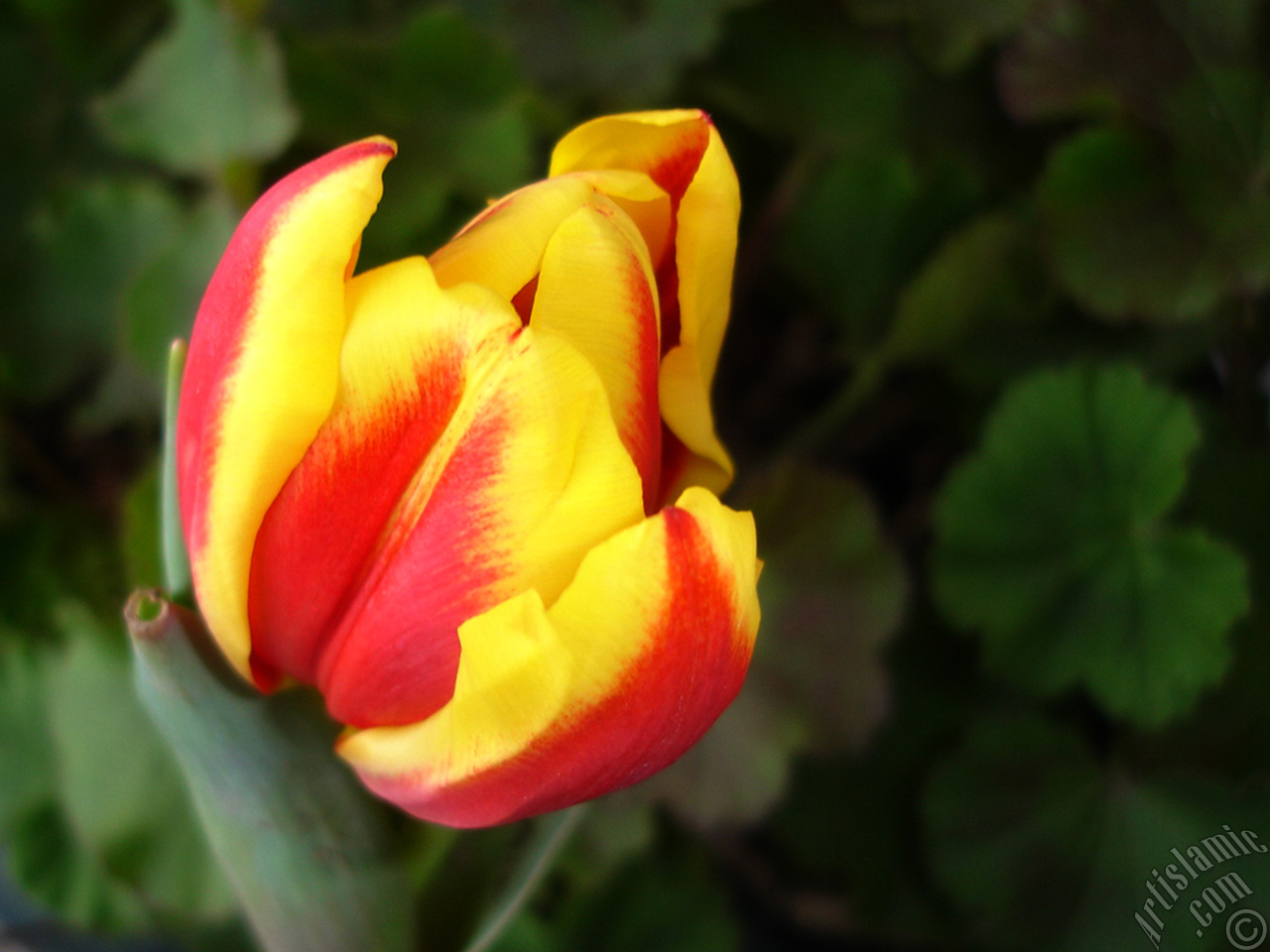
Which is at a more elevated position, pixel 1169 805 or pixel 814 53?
pixel 814 53

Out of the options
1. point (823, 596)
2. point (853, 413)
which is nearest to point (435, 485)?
point (823, 596)

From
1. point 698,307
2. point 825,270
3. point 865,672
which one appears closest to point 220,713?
point 698,307

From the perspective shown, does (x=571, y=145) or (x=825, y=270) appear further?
(x=825, y=270)

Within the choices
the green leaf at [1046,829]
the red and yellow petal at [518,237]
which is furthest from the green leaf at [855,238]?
the red and yellow petal at [518,237]

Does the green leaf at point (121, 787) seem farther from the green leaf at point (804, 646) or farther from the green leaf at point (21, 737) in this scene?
the green leaf at point (804, 646)

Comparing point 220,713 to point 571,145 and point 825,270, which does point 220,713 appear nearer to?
point 571,145

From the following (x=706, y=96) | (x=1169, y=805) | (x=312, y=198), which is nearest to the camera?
(x=312, y=198)

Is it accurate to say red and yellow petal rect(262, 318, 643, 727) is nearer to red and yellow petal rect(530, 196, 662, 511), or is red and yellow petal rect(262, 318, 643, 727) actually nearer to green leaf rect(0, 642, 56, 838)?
red and yellow petal rect(530, 196, 662, 511)

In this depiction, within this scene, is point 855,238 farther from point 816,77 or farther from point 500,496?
point 500,496
